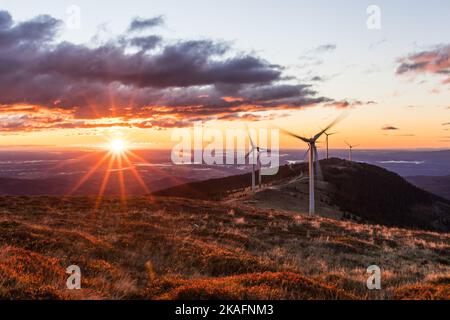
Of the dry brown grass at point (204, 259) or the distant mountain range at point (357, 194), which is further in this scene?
the distant mountain range at point (357, 194)

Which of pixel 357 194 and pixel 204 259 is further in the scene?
pixel 357 194

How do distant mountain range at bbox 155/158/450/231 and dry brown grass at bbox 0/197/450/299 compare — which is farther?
distant mountain range at bbox 155/158/450/231

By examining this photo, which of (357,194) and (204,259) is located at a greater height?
(204,259)

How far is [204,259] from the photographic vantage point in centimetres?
1820

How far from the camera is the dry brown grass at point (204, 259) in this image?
12.2m

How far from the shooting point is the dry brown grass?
12.2m

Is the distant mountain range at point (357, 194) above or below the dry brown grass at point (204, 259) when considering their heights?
below

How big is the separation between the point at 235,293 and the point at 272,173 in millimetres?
183367

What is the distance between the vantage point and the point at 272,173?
194 meters
